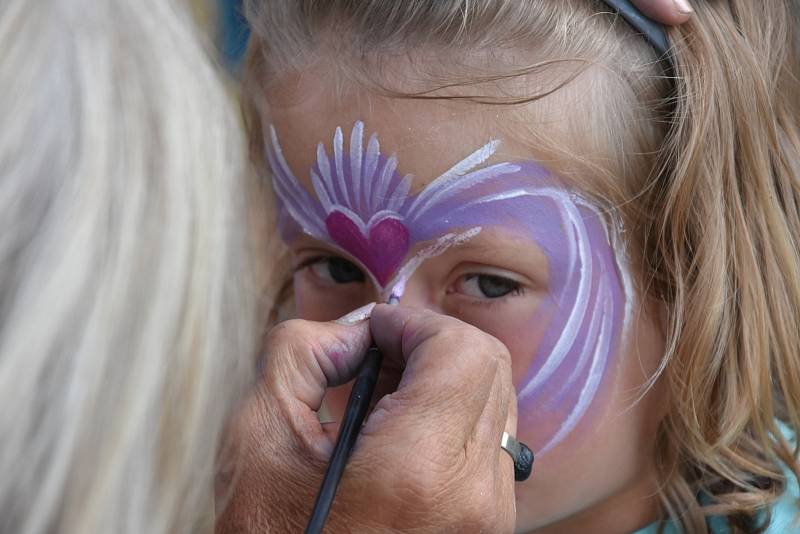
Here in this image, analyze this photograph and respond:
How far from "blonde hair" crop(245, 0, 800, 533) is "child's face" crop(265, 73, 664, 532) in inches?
1.5

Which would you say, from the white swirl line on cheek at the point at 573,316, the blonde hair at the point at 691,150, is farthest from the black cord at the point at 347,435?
the blonde hair at the point at 691,150

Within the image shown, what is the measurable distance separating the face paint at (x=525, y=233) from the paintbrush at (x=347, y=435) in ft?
0.70

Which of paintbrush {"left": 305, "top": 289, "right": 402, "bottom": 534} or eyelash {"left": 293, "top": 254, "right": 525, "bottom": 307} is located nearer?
paintbrush {"left": 305, "top": 289, "right": 402, "bottom": 534}

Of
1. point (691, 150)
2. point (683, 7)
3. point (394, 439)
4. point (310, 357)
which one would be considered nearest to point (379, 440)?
point (394, 439)

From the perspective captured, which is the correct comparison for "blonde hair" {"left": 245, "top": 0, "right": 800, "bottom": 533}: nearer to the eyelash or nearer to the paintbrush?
the eyelash

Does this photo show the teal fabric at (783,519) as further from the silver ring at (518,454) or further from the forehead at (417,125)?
the forehead at (417,125)

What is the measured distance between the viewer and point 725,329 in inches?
47.6

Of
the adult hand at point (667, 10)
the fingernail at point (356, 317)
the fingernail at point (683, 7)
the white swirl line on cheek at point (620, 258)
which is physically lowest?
the fingernail at point (356, 317)

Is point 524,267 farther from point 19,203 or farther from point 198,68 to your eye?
point 19,203

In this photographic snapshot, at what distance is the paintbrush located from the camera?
785 millimetres

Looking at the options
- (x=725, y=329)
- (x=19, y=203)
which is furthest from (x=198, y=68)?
(x=725, y=329)

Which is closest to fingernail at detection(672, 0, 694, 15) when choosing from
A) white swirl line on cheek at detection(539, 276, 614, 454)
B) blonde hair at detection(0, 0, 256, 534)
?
white swirl line on cheek at detection(539, 276, 614, 454)

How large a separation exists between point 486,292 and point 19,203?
67cm

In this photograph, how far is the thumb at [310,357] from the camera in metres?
0.98
